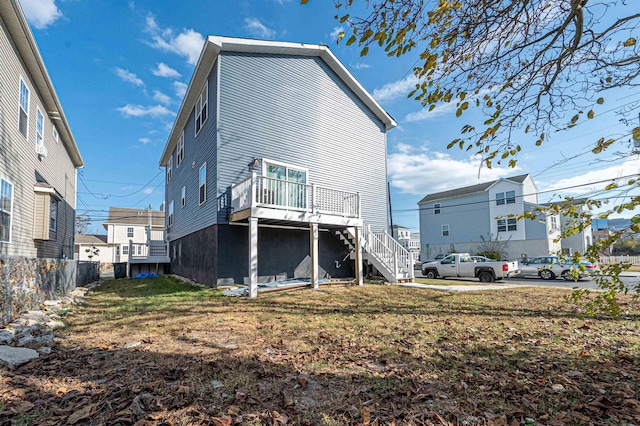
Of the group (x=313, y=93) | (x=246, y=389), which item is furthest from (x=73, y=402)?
(x=313, y=93)

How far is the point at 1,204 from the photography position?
8023 millimetres

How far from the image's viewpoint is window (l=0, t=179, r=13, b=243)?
8.04 metres

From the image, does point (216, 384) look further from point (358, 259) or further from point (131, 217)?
point (131, 217)

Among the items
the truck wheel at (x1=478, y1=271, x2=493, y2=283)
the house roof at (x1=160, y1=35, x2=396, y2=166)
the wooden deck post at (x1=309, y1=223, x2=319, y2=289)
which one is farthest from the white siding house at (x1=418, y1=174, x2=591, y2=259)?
the wooden deck post at (x1=309, y1=223, x2=319, y2=289)

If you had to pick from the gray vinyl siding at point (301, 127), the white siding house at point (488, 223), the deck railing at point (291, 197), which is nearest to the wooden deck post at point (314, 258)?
the deck railing at point (291, 197)

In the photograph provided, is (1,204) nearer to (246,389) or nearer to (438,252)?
(246,389)

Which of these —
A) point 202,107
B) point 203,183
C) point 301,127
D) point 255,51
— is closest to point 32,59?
point 202,107

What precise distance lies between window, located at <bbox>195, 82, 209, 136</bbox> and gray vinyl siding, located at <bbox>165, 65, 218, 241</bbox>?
1.08ft

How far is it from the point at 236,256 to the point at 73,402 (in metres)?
8.16

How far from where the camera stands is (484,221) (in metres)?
29.1

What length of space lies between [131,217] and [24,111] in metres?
31.2

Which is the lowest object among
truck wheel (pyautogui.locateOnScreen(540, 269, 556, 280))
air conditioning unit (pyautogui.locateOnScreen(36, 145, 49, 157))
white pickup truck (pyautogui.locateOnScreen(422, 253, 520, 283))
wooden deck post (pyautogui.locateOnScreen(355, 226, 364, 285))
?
truck wheel (pyautogui.locateOnScreen(540, 269, 556, 280))

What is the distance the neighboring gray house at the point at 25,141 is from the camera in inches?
319

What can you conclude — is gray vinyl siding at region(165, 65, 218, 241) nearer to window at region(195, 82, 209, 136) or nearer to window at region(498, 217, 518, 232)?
window at region(195, 82, 209, 136)
